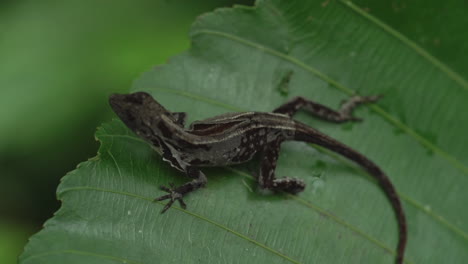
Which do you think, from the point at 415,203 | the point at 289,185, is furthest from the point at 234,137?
the point at 415,203

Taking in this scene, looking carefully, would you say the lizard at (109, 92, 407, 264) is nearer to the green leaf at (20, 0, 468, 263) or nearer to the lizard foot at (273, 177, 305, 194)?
the lizard foot at (273, 177, 305, 194)

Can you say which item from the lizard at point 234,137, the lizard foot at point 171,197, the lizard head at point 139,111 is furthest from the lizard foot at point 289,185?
the lizard head at point 139,111

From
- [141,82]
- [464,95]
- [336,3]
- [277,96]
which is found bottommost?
[141,82]

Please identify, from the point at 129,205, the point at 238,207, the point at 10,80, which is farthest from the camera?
the point at 10,80

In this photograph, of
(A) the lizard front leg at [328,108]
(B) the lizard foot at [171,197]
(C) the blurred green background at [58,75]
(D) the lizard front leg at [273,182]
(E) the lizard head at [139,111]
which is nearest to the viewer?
(B) the lizard foot at [171,197]

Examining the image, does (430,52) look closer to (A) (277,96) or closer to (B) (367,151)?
(B) (367,151)

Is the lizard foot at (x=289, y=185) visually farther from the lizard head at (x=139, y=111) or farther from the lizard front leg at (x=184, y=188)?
the lizard head at (x=139, y=111)

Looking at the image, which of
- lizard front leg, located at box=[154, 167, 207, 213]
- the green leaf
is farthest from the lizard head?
lizard front leg, located at box=[154, 167, 207, 213]

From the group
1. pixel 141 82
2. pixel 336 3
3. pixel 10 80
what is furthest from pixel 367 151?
pixel 10 80
